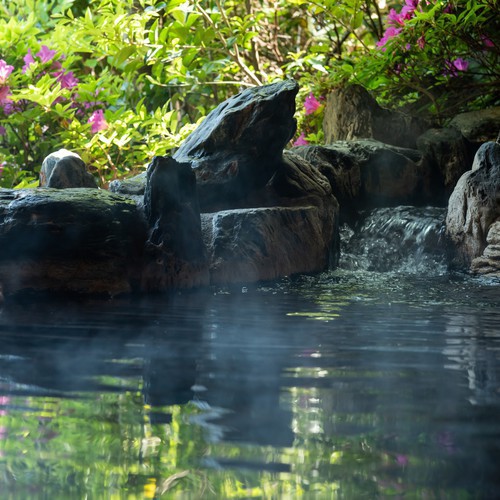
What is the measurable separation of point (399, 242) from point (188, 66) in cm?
416

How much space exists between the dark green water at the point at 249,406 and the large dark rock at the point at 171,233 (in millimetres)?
1231

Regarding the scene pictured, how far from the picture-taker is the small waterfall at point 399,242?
7.02m

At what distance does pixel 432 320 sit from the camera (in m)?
3.71

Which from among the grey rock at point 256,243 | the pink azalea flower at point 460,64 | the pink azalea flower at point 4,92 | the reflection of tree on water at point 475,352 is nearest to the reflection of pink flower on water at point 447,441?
the reflection of tree on water at point 475,352

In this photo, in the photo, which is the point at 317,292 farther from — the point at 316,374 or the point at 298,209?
the point at 316,374

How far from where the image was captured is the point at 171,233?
5113 mm

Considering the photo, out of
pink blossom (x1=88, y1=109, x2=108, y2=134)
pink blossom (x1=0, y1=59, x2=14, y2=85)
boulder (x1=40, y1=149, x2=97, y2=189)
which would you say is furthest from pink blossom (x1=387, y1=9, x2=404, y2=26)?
pink blossom (x1=0, y1=59, x2=14, y2=85)

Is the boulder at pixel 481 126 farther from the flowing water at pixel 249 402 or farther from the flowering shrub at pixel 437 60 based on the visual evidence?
the flowing water at pixel 249 402

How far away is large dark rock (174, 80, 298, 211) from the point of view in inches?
246

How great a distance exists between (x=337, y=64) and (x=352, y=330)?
6.77m

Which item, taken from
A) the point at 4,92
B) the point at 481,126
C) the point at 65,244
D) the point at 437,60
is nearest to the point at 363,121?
the point at 437,60

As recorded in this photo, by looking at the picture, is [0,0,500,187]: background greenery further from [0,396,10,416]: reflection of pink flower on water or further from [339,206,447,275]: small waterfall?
[0,396,10,416]: reflection of pink flower on water

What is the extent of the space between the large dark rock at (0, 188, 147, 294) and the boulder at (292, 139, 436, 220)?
10.6ft

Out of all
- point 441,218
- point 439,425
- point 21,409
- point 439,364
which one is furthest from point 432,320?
point 441,218
